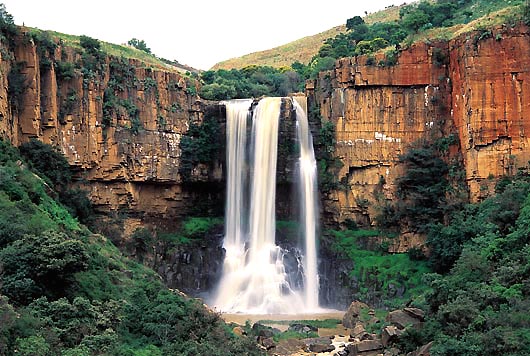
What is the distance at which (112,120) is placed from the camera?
37.0m

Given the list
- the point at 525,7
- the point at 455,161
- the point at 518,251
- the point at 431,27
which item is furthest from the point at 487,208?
the point at 431,27

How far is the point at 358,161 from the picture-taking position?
126ft

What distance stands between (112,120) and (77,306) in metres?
19.3

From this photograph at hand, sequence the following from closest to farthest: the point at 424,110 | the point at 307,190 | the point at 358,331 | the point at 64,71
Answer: the point at 358,331 < the point at 64,71 < the point at 424,110 < the point at 307,190

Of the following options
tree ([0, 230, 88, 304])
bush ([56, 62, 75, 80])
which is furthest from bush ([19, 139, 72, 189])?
tree ([0, 230, 88, 304])

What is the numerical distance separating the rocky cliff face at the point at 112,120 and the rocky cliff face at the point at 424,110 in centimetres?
764

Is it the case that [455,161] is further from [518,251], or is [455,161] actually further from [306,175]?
[518,251]

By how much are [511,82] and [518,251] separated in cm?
1261

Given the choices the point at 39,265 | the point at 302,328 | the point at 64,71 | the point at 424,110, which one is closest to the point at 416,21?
the point at 424,110

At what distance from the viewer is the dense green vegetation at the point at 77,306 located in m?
17.2

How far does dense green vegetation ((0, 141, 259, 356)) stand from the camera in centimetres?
1716

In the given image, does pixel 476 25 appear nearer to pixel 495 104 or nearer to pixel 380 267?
pixel 495 104

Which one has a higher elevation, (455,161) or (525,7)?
(525,7)

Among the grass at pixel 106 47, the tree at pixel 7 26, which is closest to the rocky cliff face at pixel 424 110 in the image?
the grass at pixel 106 47
